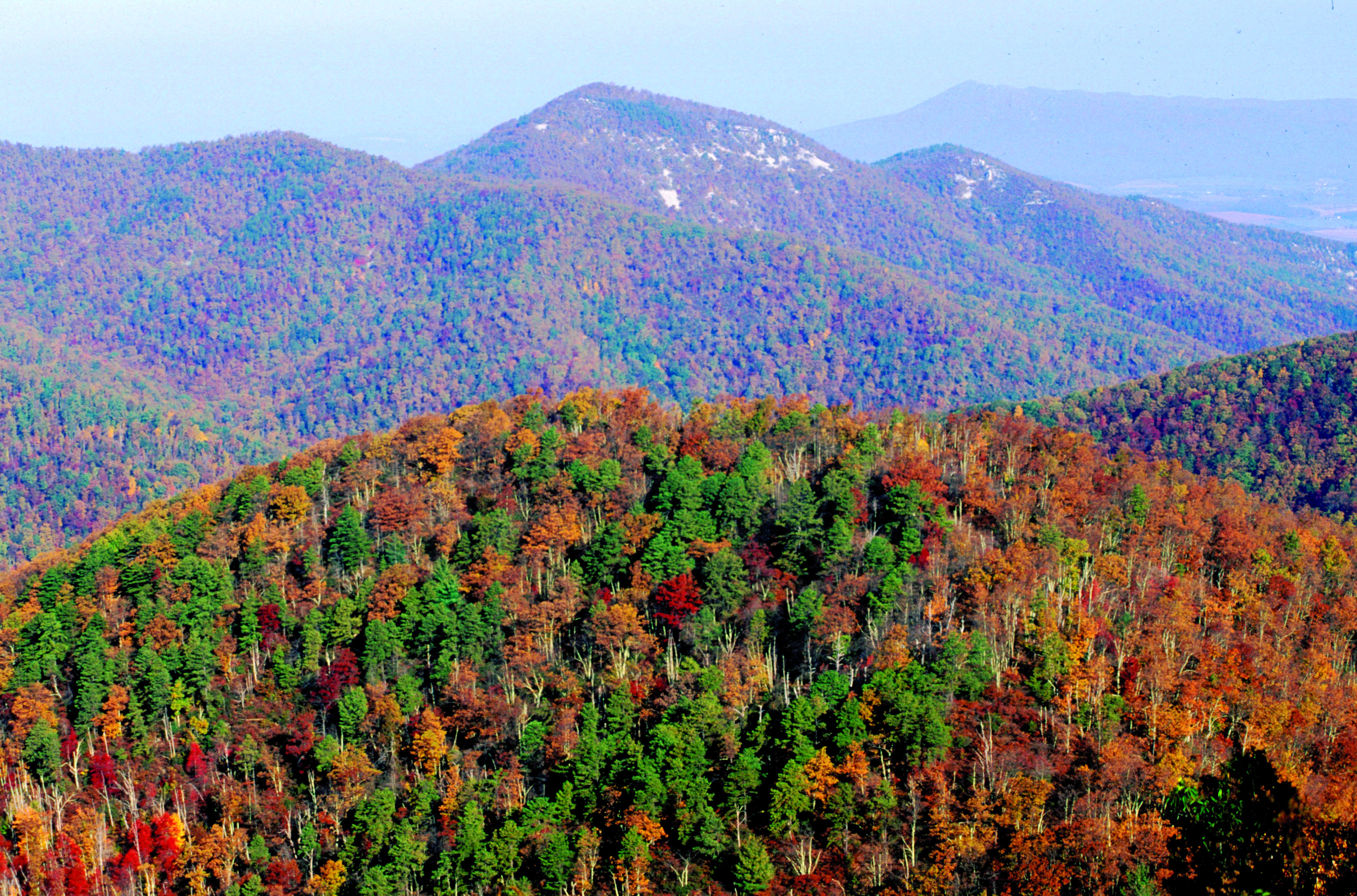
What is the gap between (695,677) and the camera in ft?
208

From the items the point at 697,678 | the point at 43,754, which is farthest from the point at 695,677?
the point at 43,754

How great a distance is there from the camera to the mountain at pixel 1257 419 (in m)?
152

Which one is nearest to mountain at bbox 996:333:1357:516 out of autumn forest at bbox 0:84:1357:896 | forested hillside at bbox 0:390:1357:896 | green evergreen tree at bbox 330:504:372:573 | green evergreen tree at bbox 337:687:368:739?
forested hillside at bbox 0:390:1357:896

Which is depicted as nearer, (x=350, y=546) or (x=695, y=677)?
(x=695, y=677)

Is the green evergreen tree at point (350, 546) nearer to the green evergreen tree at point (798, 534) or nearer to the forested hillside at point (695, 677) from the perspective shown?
the forested hillside at point (695, 677)

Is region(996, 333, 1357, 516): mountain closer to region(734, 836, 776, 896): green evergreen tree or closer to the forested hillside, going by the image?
the forested hillside

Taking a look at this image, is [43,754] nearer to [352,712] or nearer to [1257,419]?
[352,712]

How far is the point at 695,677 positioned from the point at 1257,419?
137162mm

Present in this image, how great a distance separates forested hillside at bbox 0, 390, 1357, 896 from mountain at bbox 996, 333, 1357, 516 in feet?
217

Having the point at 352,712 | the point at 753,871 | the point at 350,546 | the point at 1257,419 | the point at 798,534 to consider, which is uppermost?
the point at 798,534

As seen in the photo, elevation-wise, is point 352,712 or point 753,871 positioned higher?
point 352,712

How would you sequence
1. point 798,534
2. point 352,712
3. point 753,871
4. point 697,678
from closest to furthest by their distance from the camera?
point 753,871
point 697,678
point 352,712
point 798,534

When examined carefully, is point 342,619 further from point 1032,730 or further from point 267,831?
point 1032,730

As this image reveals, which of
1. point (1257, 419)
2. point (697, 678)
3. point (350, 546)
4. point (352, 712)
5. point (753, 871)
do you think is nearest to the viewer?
point (753, 871)
